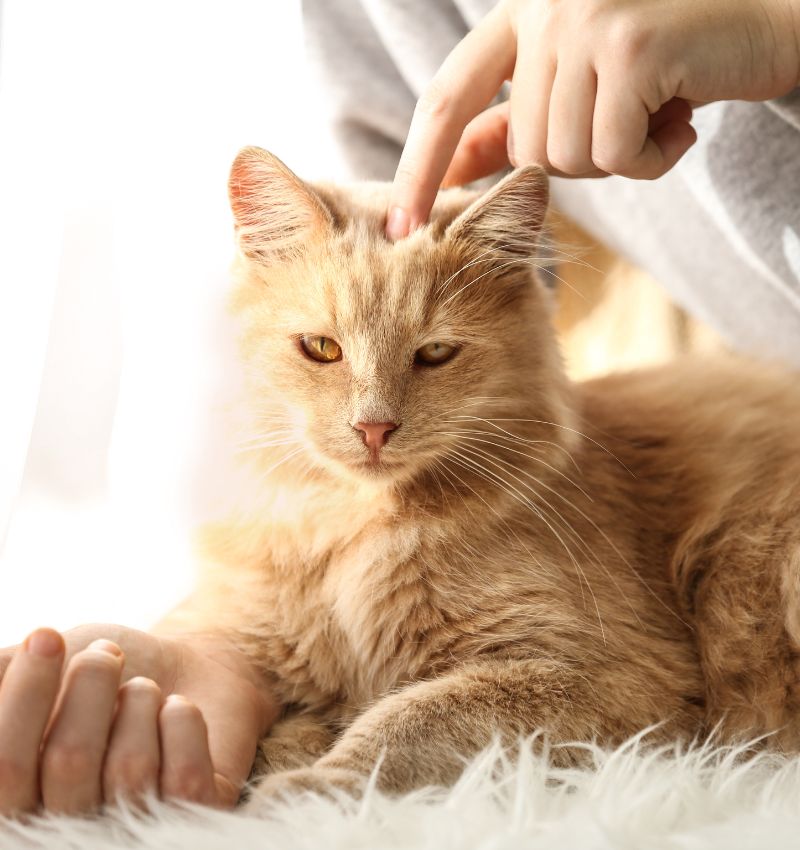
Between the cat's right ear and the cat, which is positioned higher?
the cat's right ear

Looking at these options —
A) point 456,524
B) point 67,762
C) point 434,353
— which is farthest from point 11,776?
point 434,353

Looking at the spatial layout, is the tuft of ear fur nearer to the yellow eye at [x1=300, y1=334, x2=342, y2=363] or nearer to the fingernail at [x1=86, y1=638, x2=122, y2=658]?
the yellow eye at [x1=300, y1=334, x2=342, y2=363]

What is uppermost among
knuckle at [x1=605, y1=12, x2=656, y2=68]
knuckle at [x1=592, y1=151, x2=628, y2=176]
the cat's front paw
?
knuckle at [x1=605, y1=12, x2=656, y2=68]

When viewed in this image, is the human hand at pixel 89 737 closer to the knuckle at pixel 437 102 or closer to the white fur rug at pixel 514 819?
the white fur rug at pixel 514 819

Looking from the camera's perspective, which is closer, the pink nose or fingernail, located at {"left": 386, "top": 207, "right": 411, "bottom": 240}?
the pink nose

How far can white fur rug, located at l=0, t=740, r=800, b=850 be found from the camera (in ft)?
2.90

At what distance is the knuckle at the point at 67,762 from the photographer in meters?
0.98

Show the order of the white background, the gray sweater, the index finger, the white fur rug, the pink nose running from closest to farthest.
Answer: the white fur rug, the pink nose, the index finger, the white background, the gray sweater

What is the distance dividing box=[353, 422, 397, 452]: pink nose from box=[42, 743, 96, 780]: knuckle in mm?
528

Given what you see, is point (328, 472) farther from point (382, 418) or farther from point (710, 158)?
point (710, 158)

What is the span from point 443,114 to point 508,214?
18cm

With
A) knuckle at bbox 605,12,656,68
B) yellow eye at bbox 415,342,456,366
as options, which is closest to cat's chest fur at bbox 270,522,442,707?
yellow eye at bbox 415,342,456,366

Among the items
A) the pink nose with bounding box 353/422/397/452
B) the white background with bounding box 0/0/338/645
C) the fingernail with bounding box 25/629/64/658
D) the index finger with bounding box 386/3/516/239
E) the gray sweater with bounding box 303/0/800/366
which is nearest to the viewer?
the fingernail with bounding box 25/629/64/658

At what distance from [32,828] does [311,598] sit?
531 millimetres
